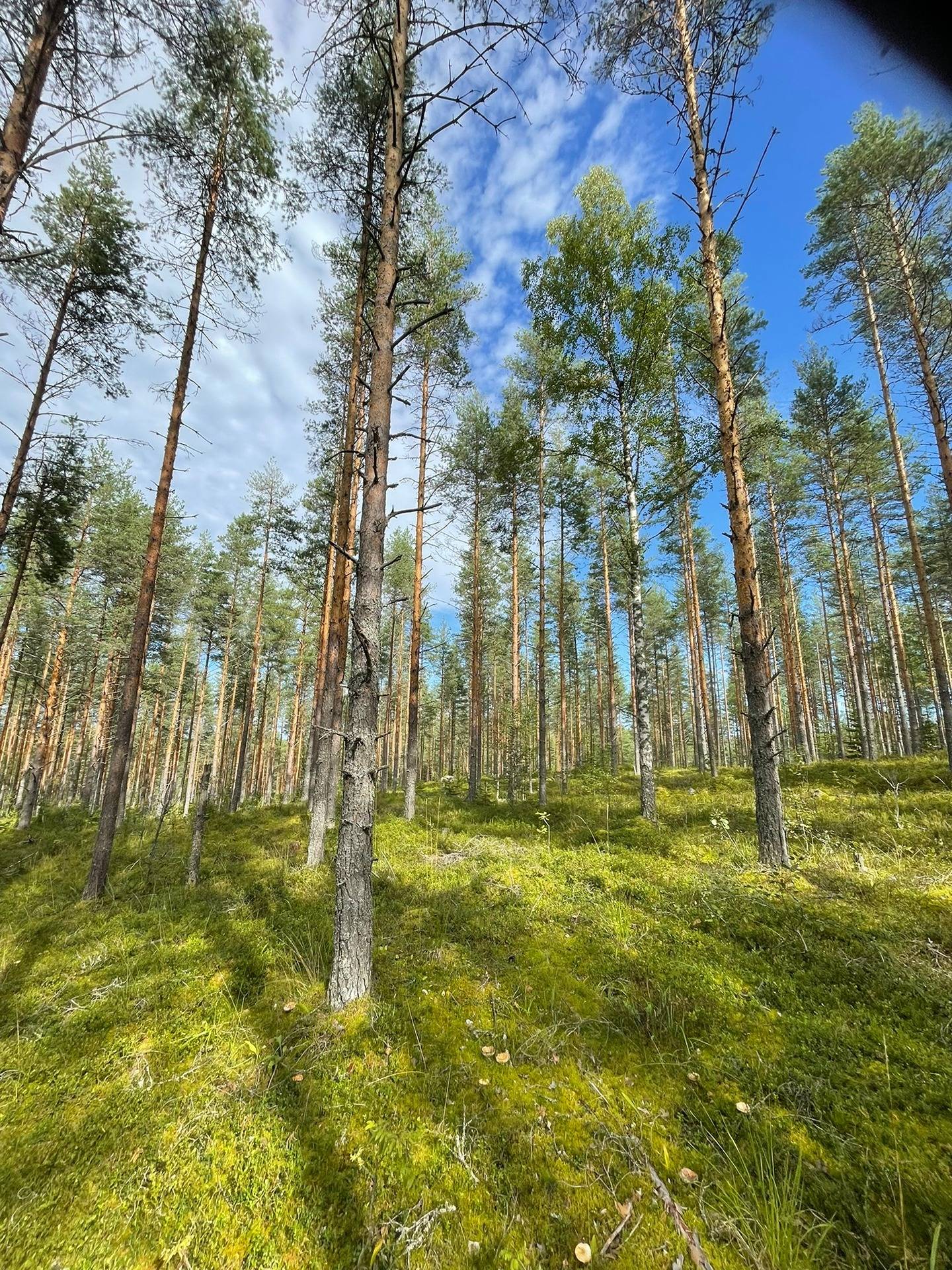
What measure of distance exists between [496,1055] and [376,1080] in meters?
0.86

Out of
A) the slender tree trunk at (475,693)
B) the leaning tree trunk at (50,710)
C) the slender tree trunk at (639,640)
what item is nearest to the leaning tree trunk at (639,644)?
the slender tree trunk at (639,640)

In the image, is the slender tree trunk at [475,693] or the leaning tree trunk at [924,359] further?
the slender tree trunk at [475,693]

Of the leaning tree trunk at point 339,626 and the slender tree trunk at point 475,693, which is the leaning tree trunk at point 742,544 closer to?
the leaning tree trunk at point 339,626

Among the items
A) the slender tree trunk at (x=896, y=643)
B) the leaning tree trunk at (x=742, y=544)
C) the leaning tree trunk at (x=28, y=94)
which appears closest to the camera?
the leaning tree trunk at (x=28, y=94)

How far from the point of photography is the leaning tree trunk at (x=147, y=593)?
7.60m

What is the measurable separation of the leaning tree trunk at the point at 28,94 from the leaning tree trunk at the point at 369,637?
346cm

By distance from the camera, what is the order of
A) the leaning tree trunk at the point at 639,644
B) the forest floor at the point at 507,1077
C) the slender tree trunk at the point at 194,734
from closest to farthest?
1. the forest floor at the point at 507,1077
2. the leaning tree trunk at the point at 639,644
3. the slender tree trunk at the point at 194,734

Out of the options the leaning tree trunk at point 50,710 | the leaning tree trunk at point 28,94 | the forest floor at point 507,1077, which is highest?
the leaning tree trunk at point 28,94

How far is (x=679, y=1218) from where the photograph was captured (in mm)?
2061

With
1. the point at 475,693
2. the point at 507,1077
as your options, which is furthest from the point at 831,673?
the point at 507,1077

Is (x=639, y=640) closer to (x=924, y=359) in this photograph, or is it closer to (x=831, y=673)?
(x=924, y=359)

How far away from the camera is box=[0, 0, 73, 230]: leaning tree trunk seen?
4.20m

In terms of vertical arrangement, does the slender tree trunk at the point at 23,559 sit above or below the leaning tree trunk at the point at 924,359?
below

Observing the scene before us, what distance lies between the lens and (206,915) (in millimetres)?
6059
